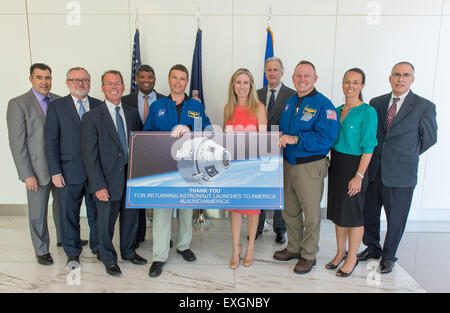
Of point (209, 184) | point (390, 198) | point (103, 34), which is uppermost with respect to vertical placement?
point (103, 34)

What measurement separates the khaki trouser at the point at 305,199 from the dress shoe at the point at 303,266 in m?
0.04

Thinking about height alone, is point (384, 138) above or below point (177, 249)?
above

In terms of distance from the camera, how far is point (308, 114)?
253 cm

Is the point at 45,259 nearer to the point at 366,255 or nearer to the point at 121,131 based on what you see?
the point at 121,131

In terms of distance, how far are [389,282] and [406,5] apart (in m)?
3.49

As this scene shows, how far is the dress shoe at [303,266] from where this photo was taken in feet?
9.05

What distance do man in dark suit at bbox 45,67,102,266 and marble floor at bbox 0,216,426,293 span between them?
27cm

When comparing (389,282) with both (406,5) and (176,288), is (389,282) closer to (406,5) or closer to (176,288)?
(176,288)

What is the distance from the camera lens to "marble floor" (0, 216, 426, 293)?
253cm

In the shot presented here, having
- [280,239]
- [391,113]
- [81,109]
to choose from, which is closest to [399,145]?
[391,113]

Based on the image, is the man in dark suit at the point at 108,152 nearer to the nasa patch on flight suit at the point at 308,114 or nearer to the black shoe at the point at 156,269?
the black shoe at the point at 156,269

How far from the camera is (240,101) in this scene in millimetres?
2674

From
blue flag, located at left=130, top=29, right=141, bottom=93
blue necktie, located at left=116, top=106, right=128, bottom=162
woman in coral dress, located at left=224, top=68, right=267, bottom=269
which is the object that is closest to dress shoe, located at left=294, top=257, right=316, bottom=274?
woman in coral dress, located at left=224, top=68, right=267, bottom=269

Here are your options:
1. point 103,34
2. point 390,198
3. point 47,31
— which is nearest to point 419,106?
point 390,198
